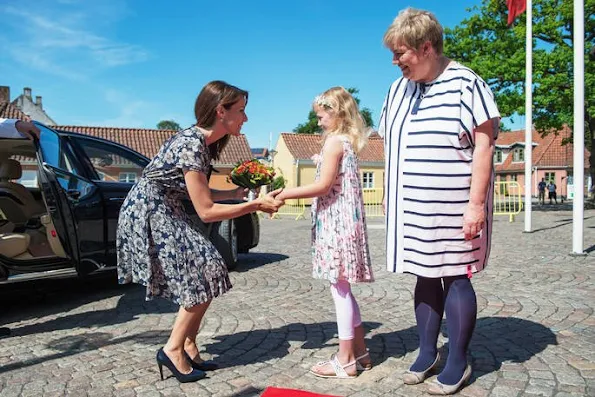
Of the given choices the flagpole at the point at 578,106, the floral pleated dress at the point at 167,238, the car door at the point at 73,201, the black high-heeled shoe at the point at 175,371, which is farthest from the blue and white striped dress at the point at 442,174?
the flagpole at the point at 578,106

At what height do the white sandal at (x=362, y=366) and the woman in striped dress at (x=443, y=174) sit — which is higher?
the woman in striped dress at (x=443, y=174)

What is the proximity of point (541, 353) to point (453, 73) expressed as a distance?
6.63ft

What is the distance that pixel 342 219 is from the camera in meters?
3.18

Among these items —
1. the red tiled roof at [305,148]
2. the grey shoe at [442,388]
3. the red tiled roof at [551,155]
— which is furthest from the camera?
the red tiled roof at [551,155]

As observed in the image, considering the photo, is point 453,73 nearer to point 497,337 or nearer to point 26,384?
A: point 497,337

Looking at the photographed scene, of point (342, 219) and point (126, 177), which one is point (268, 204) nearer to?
point (342, 219)

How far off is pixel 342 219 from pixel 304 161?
133ft

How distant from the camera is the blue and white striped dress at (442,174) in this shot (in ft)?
9.06

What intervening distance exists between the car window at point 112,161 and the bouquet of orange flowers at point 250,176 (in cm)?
201

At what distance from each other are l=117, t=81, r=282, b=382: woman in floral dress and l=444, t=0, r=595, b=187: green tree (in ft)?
74.4

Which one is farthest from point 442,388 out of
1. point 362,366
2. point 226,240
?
point 226,240

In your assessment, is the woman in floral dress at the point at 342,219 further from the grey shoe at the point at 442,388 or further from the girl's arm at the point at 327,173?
the grey shoe at the point at 442,388

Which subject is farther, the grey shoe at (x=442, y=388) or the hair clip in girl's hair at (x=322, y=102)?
the hair clip in girl's hair at (x=322, y=102)

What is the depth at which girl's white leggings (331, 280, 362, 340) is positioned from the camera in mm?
3199
